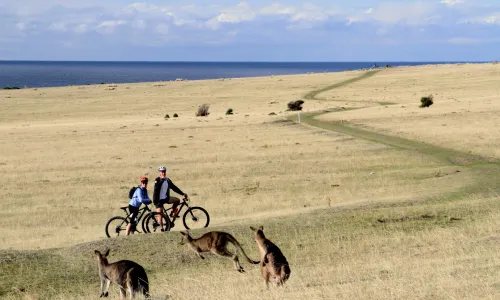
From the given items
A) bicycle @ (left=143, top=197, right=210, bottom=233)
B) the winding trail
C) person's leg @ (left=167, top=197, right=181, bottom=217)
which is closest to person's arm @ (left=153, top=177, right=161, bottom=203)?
bicycle @ (left=143, top=197, right=210, bottom=233)

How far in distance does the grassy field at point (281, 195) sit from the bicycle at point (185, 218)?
5.12ft

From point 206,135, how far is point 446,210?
103 feet

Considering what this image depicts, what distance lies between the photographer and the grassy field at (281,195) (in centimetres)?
1471

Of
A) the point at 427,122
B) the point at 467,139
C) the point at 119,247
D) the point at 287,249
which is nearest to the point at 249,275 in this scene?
the point at 287,249

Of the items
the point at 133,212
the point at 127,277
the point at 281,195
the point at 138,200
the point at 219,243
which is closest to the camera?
the point at 127,277

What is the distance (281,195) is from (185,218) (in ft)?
27.8

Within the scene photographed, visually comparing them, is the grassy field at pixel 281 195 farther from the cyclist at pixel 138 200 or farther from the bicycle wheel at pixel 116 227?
the cyclist at pixel 138 200

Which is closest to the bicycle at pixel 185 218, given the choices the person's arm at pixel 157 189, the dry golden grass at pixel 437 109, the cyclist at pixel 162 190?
the cyclist at pixel 162 190

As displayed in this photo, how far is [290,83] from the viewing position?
114125 millimetres

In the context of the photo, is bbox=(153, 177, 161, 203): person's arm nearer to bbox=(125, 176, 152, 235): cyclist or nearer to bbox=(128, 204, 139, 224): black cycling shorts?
bbox=(125, 176, 152, 235): cyclist

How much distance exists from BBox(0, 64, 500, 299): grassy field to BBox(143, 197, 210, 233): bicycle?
1.56 meters

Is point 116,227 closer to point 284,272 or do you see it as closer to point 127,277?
point 127,277

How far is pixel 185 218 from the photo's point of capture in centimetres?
2278

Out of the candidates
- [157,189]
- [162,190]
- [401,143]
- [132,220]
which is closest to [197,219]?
[162,190]
